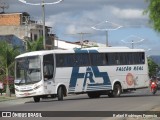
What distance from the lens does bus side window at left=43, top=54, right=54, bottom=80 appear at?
33.8 m


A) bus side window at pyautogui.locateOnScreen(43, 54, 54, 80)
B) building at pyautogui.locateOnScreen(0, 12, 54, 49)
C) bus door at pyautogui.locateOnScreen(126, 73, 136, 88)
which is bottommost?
bus door at pyautogui.locateOnScreen(126, 73, 136, 88)

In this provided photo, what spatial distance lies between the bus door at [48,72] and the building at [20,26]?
174 feet

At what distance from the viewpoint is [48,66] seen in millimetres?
34000

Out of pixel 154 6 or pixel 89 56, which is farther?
pixel 89 56

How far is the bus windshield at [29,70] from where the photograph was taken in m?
33.7

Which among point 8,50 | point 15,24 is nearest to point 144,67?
point 8,50

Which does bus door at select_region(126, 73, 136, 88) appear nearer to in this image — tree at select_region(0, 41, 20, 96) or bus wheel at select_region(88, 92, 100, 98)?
bus wheel at select_region(88, 92, 100, 98)

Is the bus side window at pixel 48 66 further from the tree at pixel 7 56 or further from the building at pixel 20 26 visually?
the building at pixel 20 26

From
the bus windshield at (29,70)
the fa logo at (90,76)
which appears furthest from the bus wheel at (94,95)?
the bus windshield at (29,70)

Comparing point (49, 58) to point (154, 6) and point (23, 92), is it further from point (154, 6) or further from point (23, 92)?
point (154, 6)

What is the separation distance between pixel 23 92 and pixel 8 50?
12282 mm

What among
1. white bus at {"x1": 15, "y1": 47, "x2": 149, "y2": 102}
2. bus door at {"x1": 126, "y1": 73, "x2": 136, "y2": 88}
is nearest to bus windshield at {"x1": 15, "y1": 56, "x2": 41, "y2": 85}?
white bus at {"x1": 15, "y1": 47, "x2": 149, "y2": 102}

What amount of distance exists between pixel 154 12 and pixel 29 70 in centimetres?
1567

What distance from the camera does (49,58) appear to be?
34188mm
